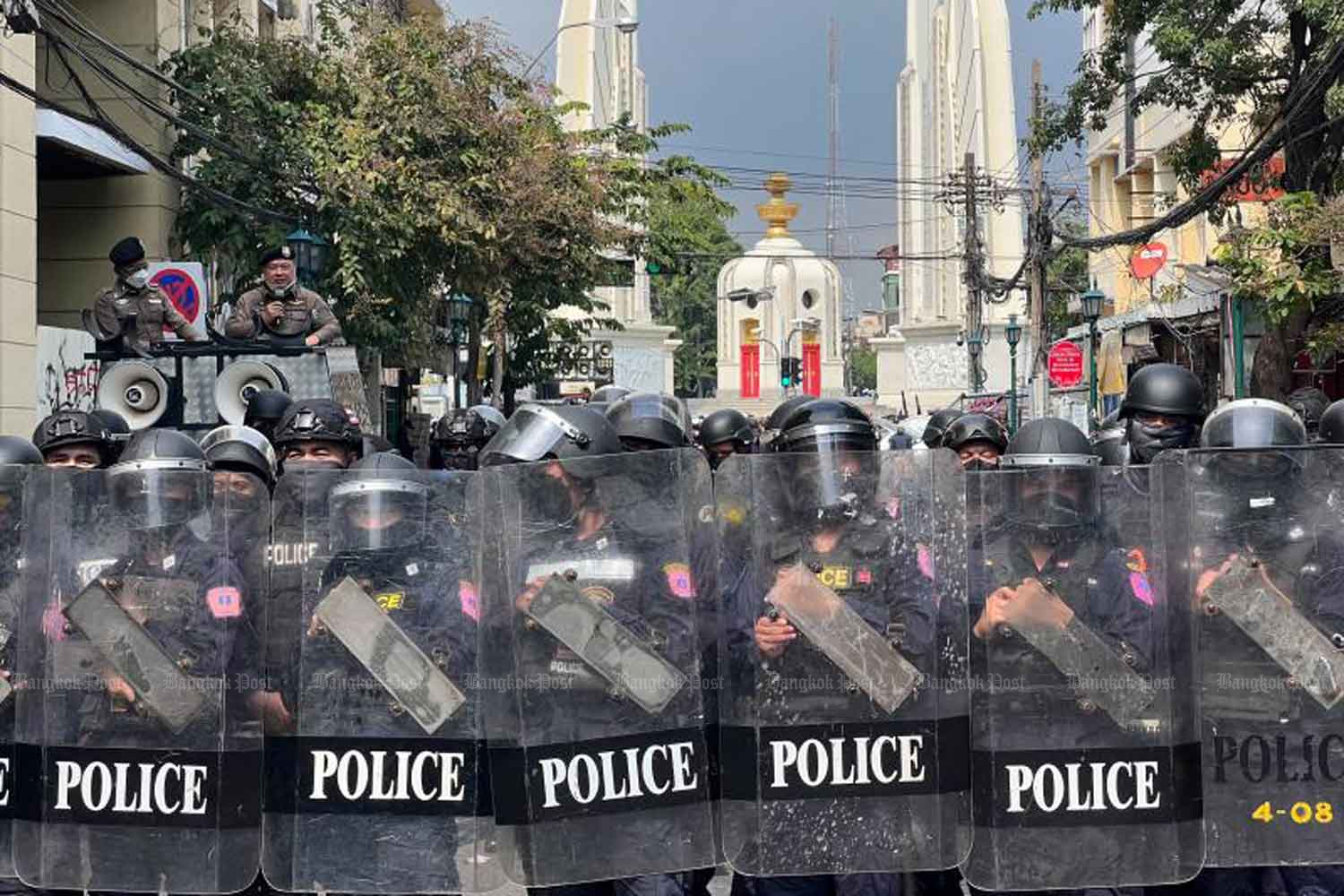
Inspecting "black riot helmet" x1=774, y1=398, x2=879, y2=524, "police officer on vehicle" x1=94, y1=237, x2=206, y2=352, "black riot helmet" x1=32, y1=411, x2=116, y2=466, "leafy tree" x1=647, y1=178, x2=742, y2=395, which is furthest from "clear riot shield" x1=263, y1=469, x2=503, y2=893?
"leafy tree" x1=647, y1=178, x2=742, y2=395

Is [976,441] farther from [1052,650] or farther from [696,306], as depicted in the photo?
[696,306]

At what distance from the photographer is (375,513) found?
472cm

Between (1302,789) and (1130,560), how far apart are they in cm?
72

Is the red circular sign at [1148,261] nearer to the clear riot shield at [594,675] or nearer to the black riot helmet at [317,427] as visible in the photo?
the black riot helmet at [317,427]

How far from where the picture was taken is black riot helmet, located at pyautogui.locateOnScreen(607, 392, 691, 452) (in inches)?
276

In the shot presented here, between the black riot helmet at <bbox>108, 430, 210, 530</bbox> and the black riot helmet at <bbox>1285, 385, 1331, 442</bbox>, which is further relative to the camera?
the black riot helmet at <bbox>1285, 385, 1331, 442</bbox>

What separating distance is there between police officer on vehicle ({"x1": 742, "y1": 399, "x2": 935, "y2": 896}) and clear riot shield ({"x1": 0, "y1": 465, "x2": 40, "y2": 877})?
1.95 meters

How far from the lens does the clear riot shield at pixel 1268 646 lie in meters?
4.54

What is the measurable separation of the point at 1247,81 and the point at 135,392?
9928 mm

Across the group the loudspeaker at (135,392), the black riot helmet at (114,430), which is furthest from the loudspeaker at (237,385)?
the black riot helmet at (114,430)

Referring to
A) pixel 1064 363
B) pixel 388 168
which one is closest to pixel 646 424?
pixel 388 168

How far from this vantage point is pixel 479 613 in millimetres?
4648

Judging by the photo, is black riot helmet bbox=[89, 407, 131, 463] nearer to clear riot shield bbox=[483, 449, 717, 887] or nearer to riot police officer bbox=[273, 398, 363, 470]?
riot police officer bbox=[273, 398, 363, 470]

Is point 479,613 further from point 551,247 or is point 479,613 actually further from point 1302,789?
point 551,247
